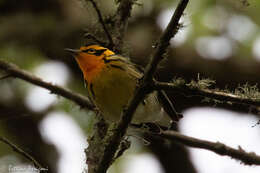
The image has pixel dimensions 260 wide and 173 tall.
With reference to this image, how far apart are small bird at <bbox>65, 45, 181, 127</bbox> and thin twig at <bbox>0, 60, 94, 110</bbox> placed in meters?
0.23

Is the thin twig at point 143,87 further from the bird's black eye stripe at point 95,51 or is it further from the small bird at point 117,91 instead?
the bird's black eye stripe at point 95,51

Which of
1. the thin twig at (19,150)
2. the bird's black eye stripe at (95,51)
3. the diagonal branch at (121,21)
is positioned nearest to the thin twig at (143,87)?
the thin twig at (19,150)

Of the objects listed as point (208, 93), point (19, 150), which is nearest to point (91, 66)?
point (19, 150)

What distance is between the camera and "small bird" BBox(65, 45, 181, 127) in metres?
3.86

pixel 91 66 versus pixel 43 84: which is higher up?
pixel 91 66

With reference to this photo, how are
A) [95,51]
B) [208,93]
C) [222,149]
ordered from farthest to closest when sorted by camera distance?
[95,51] → [222,149] → [208,93]

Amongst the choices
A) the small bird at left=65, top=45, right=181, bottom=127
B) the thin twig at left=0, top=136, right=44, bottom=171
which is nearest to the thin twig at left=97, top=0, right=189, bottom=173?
the thin twig at left=0, top=136, right=44, bottom=171

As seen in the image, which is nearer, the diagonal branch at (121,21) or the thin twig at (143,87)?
the thin twig at (143,87)

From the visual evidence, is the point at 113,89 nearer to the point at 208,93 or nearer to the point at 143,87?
the point at 143,87

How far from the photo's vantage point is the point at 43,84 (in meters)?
4.21

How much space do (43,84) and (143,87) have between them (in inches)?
71.0

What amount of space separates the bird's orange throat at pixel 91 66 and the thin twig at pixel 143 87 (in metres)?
1.27

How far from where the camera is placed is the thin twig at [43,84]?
382 centimetres

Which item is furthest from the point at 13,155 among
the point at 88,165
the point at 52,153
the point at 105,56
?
the point at 88,165
